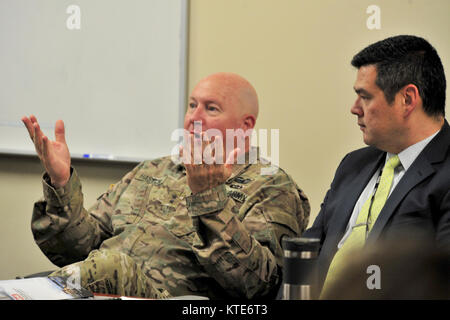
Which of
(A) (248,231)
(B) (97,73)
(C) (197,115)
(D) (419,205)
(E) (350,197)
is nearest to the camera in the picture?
(D) (419,205)

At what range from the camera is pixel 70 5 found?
96.2 inches

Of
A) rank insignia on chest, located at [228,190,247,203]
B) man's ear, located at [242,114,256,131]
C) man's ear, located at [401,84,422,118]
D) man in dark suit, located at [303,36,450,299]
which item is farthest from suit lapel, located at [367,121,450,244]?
man's ear, located at [242,114,256,131]

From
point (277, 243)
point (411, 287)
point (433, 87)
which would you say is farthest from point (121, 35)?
point (411, 287)

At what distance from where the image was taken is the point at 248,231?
1628 mm

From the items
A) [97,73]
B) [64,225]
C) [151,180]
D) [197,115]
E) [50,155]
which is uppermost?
[97,73]

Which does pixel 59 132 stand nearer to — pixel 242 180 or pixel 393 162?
pixel 242 180

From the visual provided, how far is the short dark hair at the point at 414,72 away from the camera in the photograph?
1.42m

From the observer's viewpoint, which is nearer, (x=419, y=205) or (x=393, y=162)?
(x=419, y=205)

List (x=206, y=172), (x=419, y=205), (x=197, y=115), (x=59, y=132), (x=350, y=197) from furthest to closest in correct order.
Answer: (x=197, y=115) → (x=59, y=132) → (x=350, y=197) → (x=206, y=172) → (x=419, y=205)

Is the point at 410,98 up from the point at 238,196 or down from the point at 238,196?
up

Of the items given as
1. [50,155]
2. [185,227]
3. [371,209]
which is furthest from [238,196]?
[50,155]

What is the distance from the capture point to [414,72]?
142cm

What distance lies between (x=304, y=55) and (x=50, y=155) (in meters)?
1.11

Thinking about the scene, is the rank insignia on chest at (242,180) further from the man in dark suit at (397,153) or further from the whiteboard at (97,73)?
the whiteboard at (97,73)
